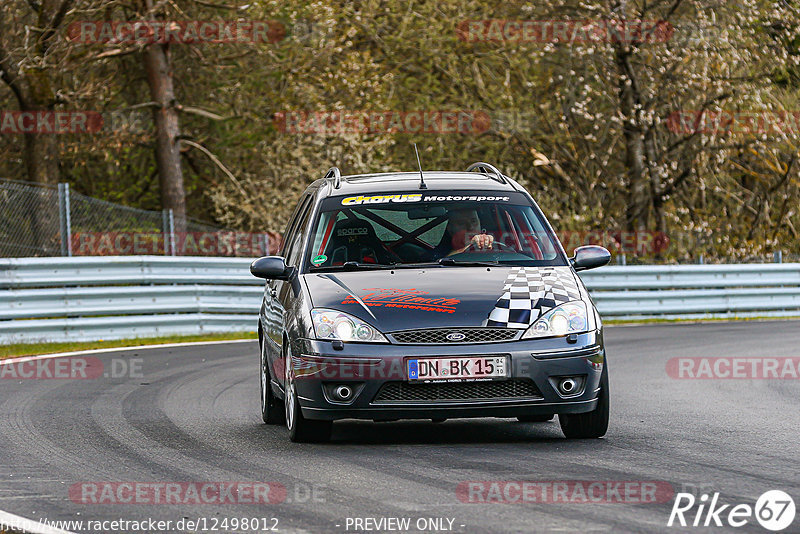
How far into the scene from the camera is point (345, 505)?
6.09 metres

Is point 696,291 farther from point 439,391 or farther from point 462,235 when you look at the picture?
point 439,391

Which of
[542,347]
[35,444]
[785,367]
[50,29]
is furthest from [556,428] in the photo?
[50,29]

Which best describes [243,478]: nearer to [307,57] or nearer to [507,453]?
[507,453]

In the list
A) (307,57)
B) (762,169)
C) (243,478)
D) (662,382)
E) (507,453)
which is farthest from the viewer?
(762,169)

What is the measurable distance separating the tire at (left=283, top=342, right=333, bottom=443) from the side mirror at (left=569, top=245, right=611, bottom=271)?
77.6 inches

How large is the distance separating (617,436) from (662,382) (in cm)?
408

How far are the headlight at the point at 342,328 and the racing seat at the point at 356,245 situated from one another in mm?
855

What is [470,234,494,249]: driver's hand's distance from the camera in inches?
352

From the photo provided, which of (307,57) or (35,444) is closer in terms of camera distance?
(35,444)
